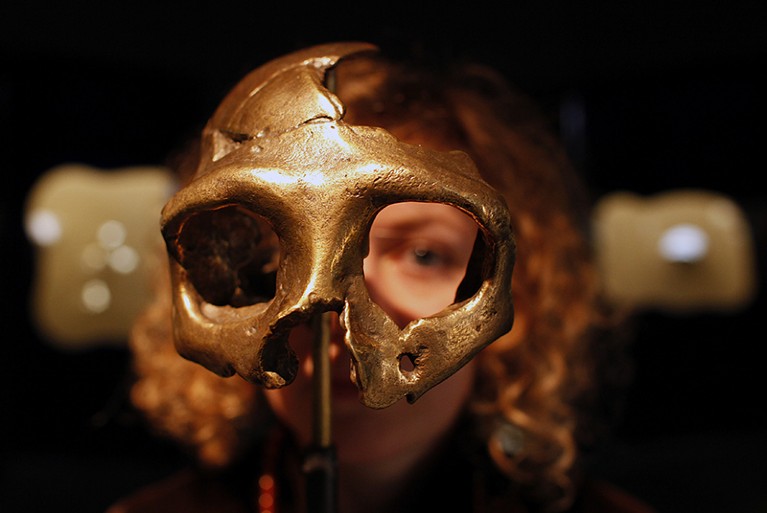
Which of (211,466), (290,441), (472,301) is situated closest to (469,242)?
(472,301)

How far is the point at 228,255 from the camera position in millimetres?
490

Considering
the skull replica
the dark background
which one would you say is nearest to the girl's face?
the skull replica

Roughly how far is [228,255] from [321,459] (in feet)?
0.52

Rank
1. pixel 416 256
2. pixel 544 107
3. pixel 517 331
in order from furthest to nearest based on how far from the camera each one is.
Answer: pixel 544 107 → pixel 517 331 → pixel 416 256

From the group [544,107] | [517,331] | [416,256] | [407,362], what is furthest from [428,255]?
[544,107]

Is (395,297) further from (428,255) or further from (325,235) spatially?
(325,235)

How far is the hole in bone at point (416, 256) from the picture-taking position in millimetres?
584

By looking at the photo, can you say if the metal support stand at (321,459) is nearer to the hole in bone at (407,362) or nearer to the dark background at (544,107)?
the hole in bone at (407,362)

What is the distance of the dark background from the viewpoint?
3.69 feet

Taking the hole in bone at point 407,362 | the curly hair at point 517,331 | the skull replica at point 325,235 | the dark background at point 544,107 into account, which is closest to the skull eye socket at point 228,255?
the skull replica at point 325,235

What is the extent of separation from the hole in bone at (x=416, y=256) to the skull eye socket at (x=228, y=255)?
0.10m

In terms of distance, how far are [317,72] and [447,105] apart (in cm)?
36

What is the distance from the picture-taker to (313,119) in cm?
43

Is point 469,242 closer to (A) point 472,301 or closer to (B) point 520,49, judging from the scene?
(A) point 472,301
